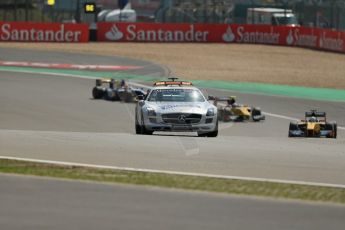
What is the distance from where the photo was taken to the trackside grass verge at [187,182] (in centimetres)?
1148

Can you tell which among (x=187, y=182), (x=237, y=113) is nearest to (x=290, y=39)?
(x=237, y=113)

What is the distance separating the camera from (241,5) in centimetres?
8500

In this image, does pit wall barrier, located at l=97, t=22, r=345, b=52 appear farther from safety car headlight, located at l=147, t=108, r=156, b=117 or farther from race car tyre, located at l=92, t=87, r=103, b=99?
safety car headlight, located at l=147, t=108, r=156, b=117

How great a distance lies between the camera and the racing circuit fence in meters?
63.2

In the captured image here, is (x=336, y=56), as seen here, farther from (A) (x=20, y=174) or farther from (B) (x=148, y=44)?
(A) (x=20, y=174)

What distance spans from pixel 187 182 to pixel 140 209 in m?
2.29

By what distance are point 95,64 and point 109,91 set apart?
17001 millimetres

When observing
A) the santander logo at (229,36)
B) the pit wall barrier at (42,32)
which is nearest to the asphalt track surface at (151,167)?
Result: the pit wall barrier at (42,32)

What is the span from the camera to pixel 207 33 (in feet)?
228

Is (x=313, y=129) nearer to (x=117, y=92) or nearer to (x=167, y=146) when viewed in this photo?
(x=167, y=146)

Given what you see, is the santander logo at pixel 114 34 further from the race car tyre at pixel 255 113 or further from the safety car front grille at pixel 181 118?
the safety car front grille at pixel 181 118

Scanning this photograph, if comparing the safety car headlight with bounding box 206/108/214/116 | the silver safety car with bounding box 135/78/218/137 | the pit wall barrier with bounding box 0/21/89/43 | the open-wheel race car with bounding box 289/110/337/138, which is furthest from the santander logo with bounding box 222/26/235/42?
the safety car headlight with bounding box 206/108/214/116

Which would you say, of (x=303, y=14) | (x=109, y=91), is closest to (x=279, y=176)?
(x=109, y=91)

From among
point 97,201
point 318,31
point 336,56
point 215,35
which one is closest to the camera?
point 97,201
